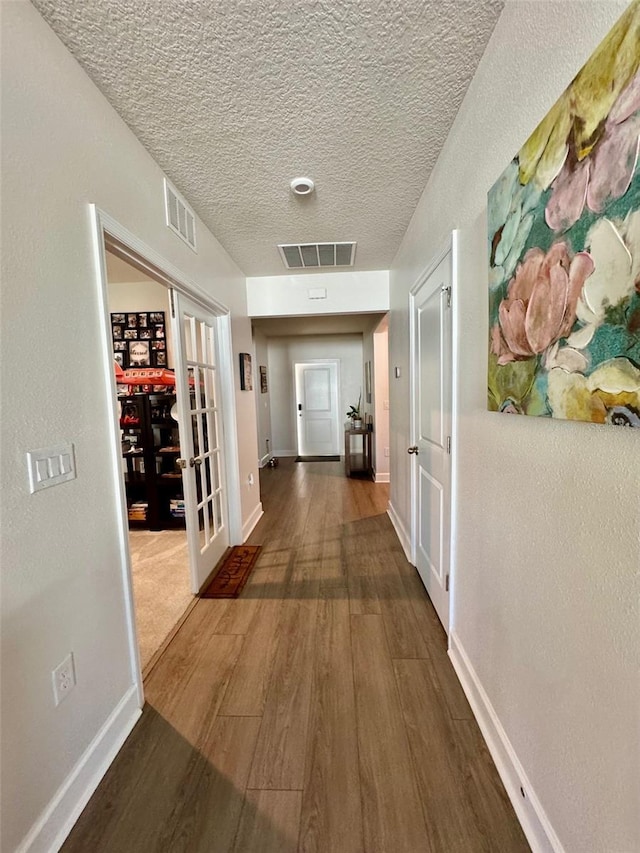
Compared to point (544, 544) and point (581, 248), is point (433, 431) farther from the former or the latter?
point (581, 248)

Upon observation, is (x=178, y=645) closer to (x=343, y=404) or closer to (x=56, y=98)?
(x=56, y=98)

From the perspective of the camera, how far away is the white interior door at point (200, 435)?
2113 mm

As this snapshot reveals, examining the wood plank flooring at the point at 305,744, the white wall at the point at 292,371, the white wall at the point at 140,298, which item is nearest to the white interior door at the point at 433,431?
the wood plank flooring at the point at 305,744

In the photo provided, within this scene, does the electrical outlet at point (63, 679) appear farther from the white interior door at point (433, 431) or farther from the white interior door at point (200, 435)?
the white interior door at point (433, 431)

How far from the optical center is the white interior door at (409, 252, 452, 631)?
1.68 metres

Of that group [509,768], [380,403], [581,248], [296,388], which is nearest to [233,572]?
[509,768]

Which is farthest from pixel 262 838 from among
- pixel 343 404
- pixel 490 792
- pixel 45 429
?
pixel 343 404

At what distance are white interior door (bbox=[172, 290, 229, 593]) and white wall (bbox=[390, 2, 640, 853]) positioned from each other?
1.58m

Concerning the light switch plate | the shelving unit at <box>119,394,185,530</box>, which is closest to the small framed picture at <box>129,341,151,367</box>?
the shelving unit at <box>119,394,185,530</box>

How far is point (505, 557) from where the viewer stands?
1.13 meters

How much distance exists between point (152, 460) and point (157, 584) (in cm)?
115

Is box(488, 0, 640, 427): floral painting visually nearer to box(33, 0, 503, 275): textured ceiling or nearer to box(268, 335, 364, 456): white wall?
box(33, 0, 503, 275): textured ceiling

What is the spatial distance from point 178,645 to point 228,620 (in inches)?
10.9

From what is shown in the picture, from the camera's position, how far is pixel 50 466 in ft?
3.35
